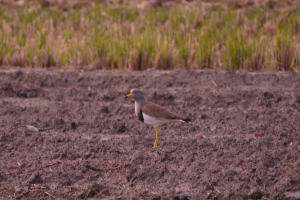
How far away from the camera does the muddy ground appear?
2773 millimetres

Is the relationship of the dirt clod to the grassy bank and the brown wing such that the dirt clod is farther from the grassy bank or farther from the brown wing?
the grassy bank

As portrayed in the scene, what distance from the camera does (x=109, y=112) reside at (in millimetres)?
4453

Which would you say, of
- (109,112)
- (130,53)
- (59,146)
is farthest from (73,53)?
(59,146)

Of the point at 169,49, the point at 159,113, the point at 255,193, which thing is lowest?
the point at 255,193

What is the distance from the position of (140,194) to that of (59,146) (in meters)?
1.12

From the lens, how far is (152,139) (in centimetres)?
368

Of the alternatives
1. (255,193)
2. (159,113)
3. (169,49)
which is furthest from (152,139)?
(169,49)

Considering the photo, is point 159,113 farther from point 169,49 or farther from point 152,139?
point 169,49

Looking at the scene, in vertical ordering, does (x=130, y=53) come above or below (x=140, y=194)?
above

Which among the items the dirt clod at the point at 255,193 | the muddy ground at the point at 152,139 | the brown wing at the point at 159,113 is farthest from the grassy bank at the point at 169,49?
the dirt clod at the point at 255,193

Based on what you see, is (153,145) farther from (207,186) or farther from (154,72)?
(154,72)

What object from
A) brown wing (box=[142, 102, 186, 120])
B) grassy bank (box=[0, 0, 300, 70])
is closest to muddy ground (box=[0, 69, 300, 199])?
brown wing (box=[142, 102, 186, 120])

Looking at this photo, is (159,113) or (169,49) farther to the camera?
(169,49)

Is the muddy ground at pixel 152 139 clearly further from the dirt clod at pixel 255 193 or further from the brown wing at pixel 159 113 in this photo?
the brown wing at pixel 159 113
